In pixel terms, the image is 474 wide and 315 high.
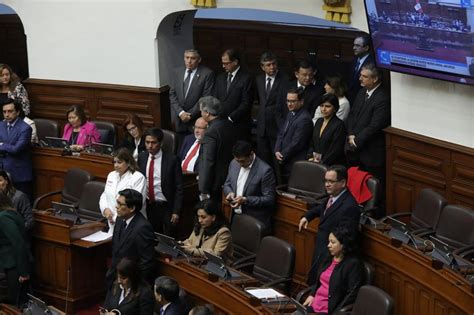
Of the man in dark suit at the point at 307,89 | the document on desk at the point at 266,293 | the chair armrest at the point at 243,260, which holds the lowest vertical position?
the chair armrest at the point at 243,260

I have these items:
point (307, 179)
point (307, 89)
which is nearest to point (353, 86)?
point (307, 89)

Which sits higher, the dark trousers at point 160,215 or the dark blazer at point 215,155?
the dark blazer at point 215,155

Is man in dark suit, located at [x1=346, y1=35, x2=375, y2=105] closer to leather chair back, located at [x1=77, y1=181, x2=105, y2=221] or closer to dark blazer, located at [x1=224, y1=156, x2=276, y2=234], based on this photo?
dark blazer, located at [x1=224, y1=156, x2=276, y2=234]

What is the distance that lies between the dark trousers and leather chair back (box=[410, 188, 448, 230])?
5.76ft

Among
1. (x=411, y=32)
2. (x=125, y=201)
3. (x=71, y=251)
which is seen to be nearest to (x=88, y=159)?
(x=71, y=251)

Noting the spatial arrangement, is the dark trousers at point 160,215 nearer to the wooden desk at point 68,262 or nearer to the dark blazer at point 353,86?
the wooden desk at point 68,262

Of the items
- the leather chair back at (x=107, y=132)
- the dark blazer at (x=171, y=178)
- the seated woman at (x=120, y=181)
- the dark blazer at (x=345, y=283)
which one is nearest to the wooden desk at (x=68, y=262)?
the seated woman at (x=120, y=181)

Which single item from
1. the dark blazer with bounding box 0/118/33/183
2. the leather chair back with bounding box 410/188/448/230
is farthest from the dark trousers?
the leather chair back with bounding box 410/188/448/230

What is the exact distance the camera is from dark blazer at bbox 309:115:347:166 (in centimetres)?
798

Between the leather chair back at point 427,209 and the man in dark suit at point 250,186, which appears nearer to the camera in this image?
the leather chair back at point 427,209

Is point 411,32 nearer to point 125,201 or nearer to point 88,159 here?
point 125,201

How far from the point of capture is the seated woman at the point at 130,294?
6586 mm

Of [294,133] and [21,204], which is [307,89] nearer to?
[294,133]

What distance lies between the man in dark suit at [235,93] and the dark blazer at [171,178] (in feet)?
3.46
